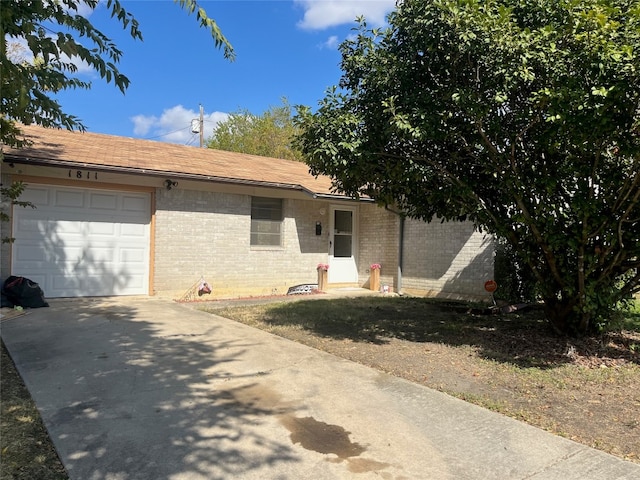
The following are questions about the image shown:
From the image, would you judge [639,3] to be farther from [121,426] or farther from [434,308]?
[434,308]

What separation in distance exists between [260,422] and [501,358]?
3.49m

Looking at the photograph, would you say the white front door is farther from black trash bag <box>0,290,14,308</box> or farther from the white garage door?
black trash bag <box>0,290,14,308</box>

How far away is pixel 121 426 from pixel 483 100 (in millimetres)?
4715

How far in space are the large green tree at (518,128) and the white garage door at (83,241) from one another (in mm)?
5497

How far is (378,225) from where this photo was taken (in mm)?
13844

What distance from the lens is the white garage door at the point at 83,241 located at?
9242 millimetres

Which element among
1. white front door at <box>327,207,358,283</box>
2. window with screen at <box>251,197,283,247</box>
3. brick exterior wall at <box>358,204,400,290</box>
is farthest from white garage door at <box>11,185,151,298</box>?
brick exterior wall at <box>358,204,400,290</box>

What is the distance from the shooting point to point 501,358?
19.5ft

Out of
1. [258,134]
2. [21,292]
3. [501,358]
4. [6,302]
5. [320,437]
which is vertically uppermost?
[258,134]

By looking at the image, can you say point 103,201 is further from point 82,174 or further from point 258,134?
point 258,134

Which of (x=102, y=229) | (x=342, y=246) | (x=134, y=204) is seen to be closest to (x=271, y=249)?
(x=342, y=246)

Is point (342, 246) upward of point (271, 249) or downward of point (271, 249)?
upward

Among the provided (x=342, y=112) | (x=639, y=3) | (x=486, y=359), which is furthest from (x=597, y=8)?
(x=486, y=359)

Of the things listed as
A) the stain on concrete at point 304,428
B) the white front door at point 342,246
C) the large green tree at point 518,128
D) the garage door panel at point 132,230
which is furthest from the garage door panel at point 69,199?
the stain on concrete at point 304,428
